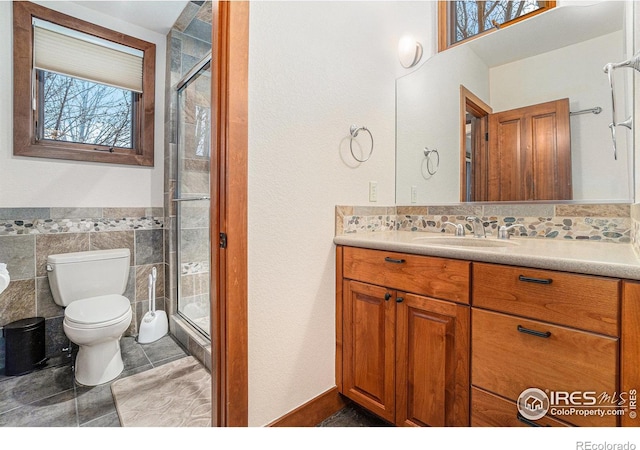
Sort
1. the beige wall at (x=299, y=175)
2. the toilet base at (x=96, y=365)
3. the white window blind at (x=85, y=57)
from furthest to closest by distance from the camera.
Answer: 1. the white window blind at (x=85, y=57)
2. the toilet base at (x=96, y=365)
3. the beige wall at (x=299, y=175)

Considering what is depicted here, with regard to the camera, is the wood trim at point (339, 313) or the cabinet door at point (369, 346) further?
the wood trim at point (339, 313)

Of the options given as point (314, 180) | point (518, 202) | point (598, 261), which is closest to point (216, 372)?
point (314, 180)

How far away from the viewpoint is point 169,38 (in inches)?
94.5

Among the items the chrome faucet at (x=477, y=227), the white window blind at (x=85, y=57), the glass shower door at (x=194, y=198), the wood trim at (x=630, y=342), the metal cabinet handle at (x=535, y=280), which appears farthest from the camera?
the glass shower door at (x=194, y=198)

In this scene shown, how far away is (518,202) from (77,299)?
278cm

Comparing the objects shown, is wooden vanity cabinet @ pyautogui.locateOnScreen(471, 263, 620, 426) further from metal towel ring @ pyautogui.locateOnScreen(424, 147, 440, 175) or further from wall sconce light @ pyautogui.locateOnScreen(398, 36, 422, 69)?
wall sconce light @ pyautogui.locateOnScreen(398, 36, 422, 69)

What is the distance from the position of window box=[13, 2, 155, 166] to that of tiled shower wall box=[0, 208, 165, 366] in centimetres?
43

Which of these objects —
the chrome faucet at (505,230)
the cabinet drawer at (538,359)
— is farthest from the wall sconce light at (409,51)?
the cabinet drawer at (538,359)

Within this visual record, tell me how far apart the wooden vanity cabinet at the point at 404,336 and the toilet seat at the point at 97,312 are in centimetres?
136

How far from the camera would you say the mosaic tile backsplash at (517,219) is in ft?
4.00

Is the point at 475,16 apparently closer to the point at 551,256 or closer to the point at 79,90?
the point at 551,256

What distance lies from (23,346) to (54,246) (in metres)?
0.64

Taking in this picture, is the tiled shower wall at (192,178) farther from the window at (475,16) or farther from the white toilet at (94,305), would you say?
the window at (475,16)

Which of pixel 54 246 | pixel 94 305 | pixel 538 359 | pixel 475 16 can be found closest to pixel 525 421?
Answer: pixel 538 359
